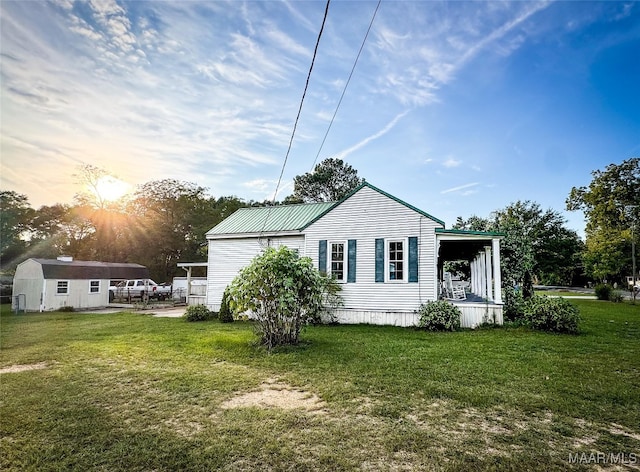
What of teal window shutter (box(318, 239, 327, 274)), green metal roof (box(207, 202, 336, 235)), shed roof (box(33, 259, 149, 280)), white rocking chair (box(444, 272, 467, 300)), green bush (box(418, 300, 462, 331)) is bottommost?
green bush (box(418, 300, 462, 331))

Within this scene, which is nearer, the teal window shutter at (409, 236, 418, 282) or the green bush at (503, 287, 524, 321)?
the teal window shutter at (409, 236, 418, 282)

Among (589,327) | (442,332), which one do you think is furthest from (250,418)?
(589,327)

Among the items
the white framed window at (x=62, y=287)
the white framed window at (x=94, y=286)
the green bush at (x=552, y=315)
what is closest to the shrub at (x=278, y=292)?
the green bush at (x=552, y=315)

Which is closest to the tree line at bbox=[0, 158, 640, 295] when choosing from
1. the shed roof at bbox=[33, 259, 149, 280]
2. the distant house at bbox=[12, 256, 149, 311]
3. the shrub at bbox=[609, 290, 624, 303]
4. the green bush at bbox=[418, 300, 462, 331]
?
the shrub at bbox=[609, 290, 624, 303]

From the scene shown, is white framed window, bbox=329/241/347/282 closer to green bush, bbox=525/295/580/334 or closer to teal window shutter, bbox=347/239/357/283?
teal window shutter, bbox=347/239/357/283

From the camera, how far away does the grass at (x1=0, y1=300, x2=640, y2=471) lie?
11.2 feet

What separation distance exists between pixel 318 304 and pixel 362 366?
8.10 ft

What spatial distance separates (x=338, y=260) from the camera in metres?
13.2

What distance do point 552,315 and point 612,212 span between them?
25878 millimetres

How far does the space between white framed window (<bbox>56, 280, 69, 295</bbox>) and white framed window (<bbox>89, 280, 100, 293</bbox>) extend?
1.36m

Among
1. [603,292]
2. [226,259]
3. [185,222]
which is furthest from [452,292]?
[185,222]

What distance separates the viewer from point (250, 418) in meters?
4.33

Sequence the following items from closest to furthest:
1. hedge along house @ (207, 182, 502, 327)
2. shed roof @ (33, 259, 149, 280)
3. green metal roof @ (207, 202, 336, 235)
Result: hedge along house @ (207, 182, 502, 327), green metal roof @ (207, 202, 336, 235), shed roof @ (33, 259, 149, 280)

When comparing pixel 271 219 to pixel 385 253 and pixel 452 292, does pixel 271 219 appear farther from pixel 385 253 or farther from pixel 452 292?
pixel 452 292
